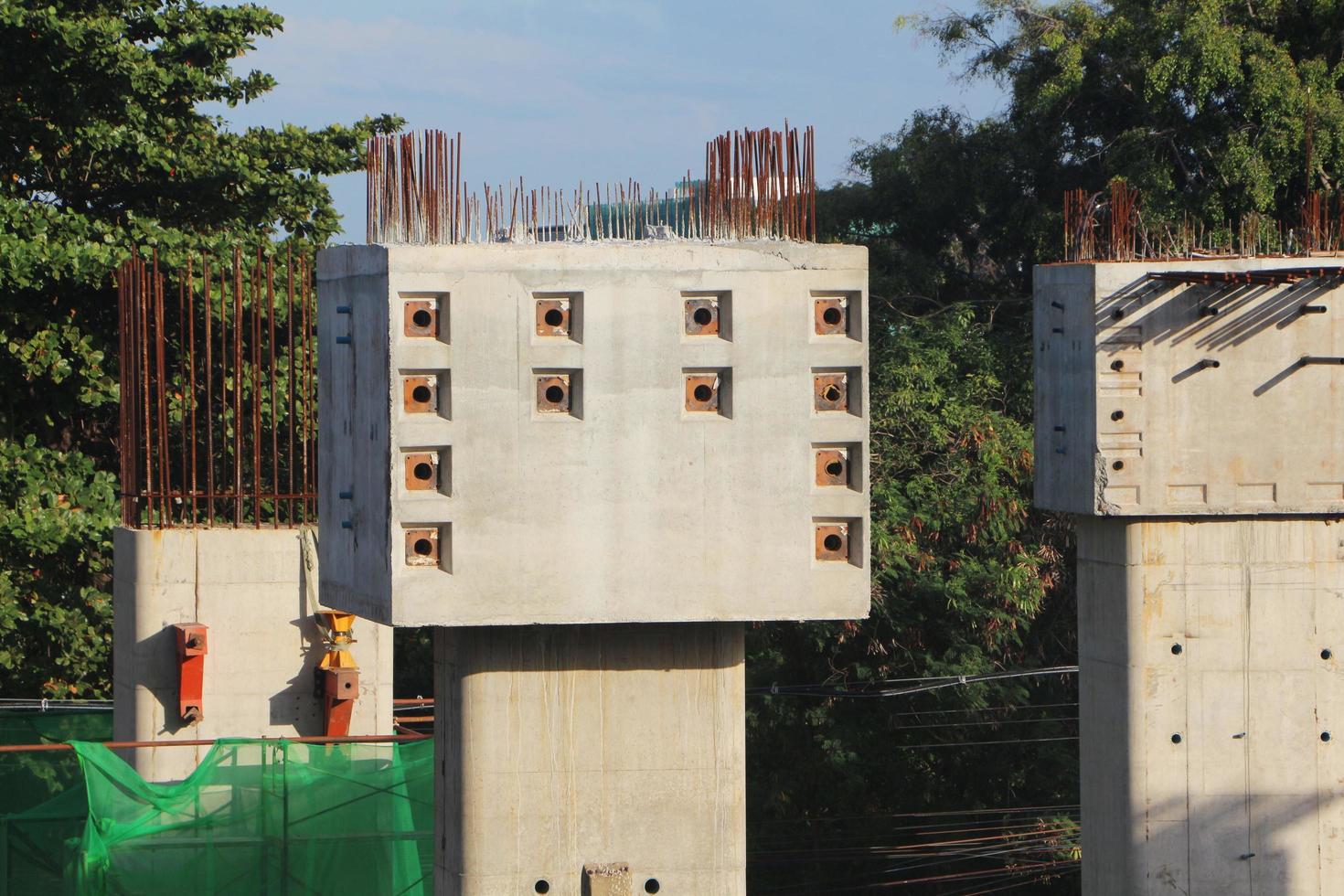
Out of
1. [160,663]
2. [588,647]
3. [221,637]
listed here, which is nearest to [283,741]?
[221,637]

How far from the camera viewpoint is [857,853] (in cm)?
2428

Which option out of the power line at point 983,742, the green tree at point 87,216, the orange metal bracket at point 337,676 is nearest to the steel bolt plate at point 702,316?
the orange metal bracket at point 337,676

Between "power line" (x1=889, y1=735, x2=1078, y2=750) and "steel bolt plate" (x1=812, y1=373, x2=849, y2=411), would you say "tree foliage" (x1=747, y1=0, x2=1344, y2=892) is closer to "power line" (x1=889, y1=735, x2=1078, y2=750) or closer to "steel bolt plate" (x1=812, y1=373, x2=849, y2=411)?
"power line" (x1=889, y1=735, x2=1078, y2=750)

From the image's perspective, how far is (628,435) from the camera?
10578mm

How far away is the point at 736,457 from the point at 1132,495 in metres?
4.55

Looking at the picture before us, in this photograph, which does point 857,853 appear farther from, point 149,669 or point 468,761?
point 468,761

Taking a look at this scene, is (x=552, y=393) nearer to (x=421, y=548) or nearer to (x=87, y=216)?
(x=421, y=548)

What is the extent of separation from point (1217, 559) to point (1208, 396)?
119 centimetres

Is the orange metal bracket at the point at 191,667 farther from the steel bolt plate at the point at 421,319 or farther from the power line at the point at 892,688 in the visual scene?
the power line at the point at 892,688

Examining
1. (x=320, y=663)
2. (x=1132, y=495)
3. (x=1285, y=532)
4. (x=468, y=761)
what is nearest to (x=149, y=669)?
(x=320, y=663)

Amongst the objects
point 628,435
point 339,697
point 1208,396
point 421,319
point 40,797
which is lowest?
point 40,797

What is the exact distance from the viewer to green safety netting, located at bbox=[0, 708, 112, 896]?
1402cm

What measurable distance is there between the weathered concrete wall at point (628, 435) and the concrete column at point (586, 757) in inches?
17.2

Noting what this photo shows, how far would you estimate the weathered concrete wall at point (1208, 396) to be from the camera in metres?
14.0
